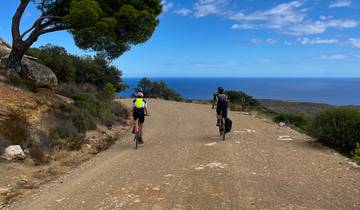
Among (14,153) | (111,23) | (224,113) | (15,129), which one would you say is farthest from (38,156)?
(224,113)

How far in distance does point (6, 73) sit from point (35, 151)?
6504 mm

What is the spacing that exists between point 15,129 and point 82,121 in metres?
4.09

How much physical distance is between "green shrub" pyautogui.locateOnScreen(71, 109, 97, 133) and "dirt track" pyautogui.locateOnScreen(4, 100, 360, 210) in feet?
6.83

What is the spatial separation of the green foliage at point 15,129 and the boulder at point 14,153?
572 mm

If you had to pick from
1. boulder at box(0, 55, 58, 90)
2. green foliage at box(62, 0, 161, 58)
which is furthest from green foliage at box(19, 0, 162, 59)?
boulder at box(0, 55, 58, 90)

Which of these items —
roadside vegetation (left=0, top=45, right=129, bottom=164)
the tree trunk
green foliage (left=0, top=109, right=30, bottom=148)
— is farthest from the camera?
the tree trunk

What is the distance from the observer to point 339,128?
49.3ft

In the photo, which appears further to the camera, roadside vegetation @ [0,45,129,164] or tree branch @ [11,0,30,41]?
tree branch @ [11,0,30,41]

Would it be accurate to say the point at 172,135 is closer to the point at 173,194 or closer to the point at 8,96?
the point at 8,96

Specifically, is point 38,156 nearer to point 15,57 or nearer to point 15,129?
point 15,129

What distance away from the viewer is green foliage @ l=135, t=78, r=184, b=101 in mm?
57469

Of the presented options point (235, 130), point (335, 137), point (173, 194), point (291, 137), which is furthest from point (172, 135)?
point (173, 194)

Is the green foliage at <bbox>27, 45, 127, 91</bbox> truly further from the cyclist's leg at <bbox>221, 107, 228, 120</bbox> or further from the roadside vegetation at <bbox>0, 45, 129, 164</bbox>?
the cyclist's leg at <bbox>221, 107, 228, 120</bbox>

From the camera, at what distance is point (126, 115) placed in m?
26.0
